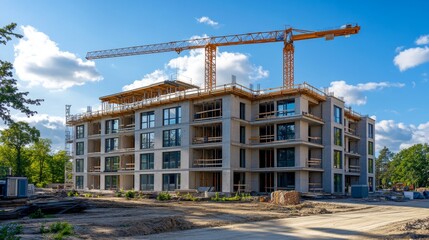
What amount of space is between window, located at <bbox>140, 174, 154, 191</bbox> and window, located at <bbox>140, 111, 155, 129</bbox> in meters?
6.24

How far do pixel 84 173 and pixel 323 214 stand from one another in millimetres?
47424

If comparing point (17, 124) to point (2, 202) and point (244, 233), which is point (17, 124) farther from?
point (244, 233)

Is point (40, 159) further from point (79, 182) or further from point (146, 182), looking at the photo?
point (146, 182)

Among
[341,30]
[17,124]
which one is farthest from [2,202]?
[341,30]

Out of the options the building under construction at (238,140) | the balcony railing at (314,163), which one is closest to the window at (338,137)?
the building under construction at (238,140)

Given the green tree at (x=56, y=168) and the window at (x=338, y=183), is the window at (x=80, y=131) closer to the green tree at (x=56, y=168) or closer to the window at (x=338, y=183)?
the green tree at (x=56, y=168)

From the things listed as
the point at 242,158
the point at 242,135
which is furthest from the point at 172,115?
the point at 242,158

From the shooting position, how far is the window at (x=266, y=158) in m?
48.0

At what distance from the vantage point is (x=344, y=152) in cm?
5288

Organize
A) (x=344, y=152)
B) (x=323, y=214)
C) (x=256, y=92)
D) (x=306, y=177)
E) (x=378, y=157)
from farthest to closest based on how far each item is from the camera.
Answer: (x=378, y=157) → (x=344, y=152) → (x=256, y=92) → (x=306, y=177) → (x=323, y=214)

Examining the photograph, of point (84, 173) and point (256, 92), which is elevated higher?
point (256, 92)

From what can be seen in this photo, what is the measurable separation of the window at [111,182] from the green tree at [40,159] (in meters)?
31.3

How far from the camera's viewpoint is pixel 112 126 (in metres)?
61.5

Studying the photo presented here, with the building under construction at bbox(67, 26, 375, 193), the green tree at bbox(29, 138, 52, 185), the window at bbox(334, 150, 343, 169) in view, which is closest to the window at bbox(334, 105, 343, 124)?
the building under construction at bbox(67, 26, 375, 193)
